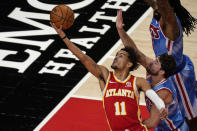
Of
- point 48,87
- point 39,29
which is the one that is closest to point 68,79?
point 48,87

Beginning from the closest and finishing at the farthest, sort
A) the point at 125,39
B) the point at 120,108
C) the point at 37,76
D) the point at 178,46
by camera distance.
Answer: the point at 120,108 → the point at 178,46 → the point at 125,39 → the point at 37,76

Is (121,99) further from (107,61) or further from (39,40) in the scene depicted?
(39,40)

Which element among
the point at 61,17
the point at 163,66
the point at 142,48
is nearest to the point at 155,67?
the point at 163,66

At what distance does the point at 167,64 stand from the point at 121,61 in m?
0.48

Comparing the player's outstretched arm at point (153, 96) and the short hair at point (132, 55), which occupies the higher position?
the short hair at point (132, 55)

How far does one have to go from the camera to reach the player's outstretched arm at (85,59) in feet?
17.2

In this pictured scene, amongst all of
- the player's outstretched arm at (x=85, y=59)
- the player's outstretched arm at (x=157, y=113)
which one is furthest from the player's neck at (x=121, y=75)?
the player's outstretched arm at (x=157, y=113)

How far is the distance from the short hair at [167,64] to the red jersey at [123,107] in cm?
37

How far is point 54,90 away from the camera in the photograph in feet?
24.6

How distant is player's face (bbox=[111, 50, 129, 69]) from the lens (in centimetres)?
521

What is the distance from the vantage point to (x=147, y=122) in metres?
5.21

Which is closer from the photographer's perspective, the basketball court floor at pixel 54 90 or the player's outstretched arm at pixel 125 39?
the player's outstretched arm at pixel 125 39

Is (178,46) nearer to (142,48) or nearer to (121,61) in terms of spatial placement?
(121,61)

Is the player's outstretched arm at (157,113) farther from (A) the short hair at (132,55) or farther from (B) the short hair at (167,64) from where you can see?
(A) the short hair at (132,55)
